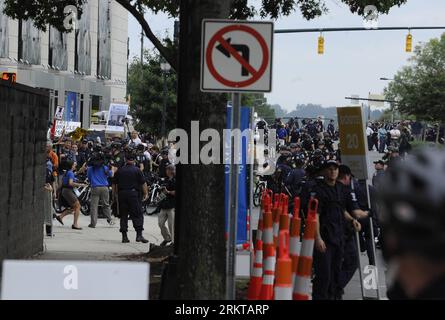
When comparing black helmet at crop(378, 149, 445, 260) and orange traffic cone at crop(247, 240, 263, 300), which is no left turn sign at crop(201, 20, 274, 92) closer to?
orange traffic cone at crop(247, 240, 263, 300)

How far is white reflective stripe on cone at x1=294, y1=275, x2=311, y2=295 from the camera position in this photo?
9.37 m

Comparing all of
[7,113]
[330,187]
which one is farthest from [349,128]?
[7,113]

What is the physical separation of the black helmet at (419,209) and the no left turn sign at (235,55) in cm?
631

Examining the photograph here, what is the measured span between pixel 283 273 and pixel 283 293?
219 mm

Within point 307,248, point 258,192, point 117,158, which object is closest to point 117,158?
point 117,158

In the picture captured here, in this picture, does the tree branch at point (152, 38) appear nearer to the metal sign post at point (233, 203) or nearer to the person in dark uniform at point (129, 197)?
the person in dark uniform at point (129, 197)

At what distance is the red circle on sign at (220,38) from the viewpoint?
8.95 m

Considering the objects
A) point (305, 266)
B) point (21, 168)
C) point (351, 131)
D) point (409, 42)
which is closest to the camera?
point (305, 266)

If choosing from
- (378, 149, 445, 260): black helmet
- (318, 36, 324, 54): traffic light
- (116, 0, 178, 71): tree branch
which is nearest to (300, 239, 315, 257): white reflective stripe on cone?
(378, 149, 445, 260): black helmet

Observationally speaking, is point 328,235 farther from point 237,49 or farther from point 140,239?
point 140,239

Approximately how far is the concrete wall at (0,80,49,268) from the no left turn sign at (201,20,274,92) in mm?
5540

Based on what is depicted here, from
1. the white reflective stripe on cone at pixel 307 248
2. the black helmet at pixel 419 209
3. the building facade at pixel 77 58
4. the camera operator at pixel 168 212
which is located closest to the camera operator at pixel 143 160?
the camera operator at pixel 168 212

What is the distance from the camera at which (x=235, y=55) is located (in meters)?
9.03

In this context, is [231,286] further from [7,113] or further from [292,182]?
[292,182]
